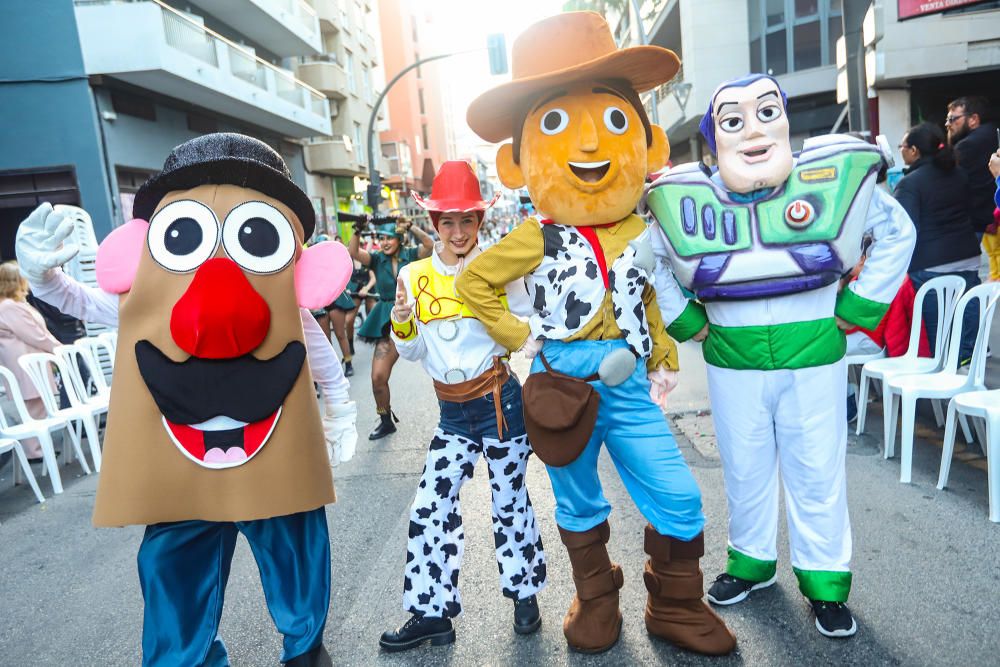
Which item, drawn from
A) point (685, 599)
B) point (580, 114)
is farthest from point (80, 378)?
point (685, 599)

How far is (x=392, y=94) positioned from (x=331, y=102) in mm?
18993

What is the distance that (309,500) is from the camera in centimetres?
229

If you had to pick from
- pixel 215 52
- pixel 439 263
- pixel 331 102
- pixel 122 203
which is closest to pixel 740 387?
pixel 439 263

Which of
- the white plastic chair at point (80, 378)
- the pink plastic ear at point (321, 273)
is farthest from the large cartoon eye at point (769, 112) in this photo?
the white plastic chair at point (80, 378)

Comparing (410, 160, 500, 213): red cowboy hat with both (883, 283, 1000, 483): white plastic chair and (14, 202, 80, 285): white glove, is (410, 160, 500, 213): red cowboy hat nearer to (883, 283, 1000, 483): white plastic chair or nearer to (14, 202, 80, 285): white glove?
(14, 202, 80, 285): white glove

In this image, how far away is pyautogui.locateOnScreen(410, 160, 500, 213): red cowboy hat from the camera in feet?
10.0

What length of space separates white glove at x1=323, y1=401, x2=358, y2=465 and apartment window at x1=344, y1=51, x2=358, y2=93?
91.4 feet

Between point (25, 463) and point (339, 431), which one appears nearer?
point (339, 431)

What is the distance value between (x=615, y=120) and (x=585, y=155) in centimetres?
20

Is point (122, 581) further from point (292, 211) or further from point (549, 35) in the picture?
point (549, 35)

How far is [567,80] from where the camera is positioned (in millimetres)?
2551

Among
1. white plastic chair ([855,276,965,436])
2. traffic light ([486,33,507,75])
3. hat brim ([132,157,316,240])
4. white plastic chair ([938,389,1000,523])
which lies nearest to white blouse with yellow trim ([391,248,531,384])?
hat brim ([132,157,316,240])

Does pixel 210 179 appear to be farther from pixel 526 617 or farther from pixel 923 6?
pixel 923 6

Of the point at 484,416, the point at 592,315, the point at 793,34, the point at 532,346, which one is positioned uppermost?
the point at 793,34
